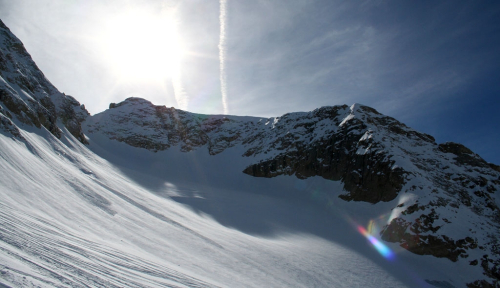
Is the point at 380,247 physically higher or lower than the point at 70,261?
higher

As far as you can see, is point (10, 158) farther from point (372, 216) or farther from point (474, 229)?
point (474, 229)

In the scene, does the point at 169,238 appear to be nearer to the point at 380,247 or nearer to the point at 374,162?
the point at 380,247

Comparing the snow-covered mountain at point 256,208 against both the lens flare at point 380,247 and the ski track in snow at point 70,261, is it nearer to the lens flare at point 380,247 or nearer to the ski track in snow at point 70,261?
the ski track in snow at point 70,261

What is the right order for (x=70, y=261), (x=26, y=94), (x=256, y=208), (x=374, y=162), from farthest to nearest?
(x=374, y=162) < (x=256, y=208) < (x=26, y=94) < (x=70, y=261)

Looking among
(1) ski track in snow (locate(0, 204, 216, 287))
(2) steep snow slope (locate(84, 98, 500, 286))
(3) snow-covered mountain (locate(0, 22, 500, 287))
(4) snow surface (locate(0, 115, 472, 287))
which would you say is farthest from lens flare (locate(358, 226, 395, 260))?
(1) ski track in snow (locate(0, 204, 216, 287))

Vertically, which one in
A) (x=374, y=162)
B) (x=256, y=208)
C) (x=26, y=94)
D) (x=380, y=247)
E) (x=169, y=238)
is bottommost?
(x=169, y=238)

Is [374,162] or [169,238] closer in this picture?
[169,238]

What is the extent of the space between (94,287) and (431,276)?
2390 centimetres

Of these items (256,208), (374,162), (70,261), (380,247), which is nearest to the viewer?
(70,261)

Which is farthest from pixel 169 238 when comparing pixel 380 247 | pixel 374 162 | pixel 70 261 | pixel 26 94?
pixel 26 94

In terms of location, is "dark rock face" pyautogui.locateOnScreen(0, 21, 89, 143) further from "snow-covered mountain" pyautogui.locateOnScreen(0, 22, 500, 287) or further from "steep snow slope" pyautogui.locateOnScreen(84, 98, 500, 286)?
"steep snow slope" pyautogui.locateOnScreen(84, 98, 500, 286)

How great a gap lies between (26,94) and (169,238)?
30.3 meters

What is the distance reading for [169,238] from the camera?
1320 cm

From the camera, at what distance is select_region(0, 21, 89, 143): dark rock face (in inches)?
936
